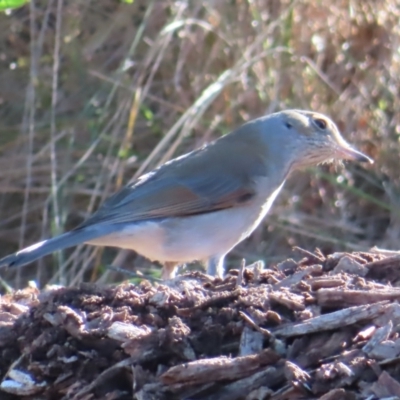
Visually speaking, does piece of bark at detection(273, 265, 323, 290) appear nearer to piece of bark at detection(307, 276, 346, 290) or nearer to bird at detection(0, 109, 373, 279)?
piece of bark at detection(307, 276, 346, 290)

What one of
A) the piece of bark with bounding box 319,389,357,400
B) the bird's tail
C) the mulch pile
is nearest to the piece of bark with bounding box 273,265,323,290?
the mulch pile

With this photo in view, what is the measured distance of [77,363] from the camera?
3.07 m

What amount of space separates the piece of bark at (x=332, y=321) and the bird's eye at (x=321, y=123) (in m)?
2.33

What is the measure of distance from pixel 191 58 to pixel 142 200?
7.84 ft

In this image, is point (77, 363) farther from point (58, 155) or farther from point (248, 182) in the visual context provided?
point (58, 155)

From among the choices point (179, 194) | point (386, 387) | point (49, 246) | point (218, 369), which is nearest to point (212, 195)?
point (179, 194)

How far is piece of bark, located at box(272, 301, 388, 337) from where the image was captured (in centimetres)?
295

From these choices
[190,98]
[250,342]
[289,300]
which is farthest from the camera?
[190,98]

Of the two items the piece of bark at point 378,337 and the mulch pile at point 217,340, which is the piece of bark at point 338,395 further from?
the piece of bark at point 378,337

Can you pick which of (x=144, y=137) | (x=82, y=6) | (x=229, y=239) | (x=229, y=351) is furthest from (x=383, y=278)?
(x=82, y=6)

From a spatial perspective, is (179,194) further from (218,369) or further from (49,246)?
(218,369)

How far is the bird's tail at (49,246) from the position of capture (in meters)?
3.88

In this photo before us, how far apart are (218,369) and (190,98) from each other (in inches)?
168

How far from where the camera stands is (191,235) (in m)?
4.77
